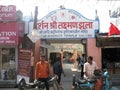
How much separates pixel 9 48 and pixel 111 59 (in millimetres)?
6922

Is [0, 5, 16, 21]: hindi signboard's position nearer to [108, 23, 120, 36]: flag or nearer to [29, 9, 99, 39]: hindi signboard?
[29, 9, 99, 39]: hindi signboard

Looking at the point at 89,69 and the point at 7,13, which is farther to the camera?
the point at 7,13

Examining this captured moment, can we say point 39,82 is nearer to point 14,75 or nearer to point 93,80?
A: point 93,80

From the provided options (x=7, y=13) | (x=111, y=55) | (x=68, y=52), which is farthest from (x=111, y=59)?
(x=68, y=52)

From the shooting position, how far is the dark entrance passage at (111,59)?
22.8 meters

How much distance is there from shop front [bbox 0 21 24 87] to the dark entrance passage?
229 inches

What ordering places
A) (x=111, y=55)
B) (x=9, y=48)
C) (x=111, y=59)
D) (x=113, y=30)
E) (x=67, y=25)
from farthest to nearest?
(x=111, y=59)
(x=111, y=55)
(x=67, y=25)
(x=113, y=30)
(x=9, y=48)

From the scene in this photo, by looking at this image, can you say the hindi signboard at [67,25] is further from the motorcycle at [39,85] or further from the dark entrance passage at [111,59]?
the motorcycle at [39,85]

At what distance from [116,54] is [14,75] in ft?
23.2

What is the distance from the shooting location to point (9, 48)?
20.1 meters

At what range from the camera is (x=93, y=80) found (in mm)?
11648

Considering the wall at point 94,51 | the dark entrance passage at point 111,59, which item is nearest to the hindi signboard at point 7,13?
the wall at point 94,51

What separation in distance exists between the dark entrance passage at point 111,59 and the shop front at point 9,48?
581 cm

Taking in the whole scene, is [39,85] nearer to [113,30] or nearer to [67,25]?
[67,25]
